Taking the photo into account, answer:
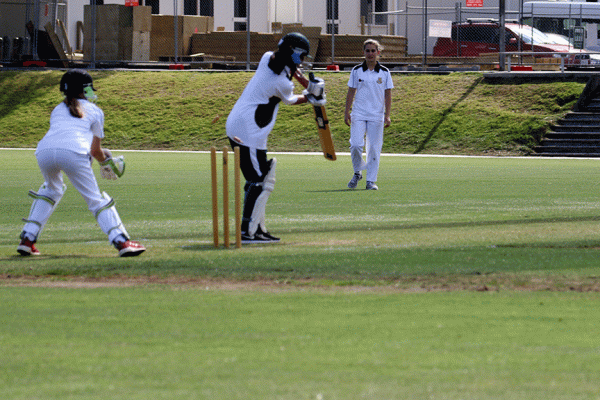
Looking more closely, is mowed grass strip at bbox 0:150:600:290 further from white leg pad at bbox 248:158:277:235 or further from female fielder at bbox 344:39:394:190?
female fielder at bbox 344:39:394:190

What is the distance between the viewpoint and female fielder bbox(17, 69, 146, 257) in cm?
840

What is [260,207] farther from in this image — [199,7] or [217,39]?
[199,7]

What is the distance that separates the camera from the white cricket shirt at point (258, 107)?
Answer: 9.66 meters

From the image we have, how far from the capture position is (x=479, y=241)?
9.45 m

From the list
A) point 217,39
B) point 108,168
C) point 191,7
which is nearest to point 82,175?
point 108,168

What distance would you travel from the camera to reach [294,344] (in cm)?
509

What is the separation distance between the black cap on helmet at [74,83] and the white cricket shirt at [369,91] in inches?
296

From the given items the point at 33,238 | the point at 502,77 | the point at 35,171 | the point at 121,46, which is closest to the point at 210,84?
the point at 121,46

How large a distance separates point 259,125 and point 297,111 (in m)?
21.2

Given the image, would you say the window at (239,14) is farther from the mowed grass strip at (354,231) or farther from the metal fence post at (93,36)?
the mowed grass strip at (354,231)

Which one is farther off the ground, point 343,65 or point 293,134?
Result: point 343,65

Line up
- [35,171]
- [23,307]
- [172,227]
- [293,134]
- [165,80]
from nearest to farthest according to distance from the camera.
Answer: [23,307] < [172,227] < [35,171] < [293,134] < [165,80]

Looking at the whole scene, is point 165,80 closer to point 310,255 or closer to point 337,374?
point 310,255

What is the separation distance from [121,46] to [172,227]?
25589mm
